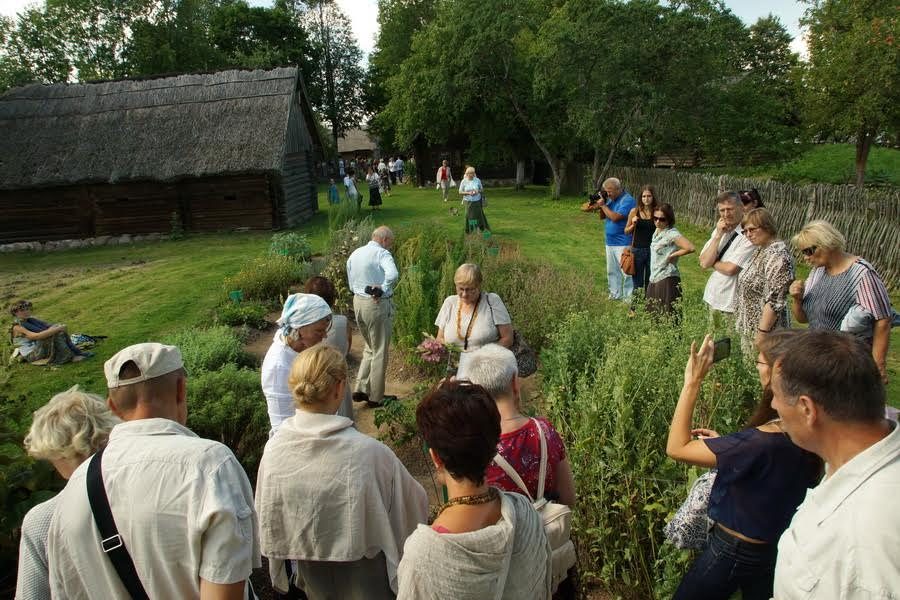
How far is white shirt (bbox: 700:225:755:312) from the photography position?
15.5 feet

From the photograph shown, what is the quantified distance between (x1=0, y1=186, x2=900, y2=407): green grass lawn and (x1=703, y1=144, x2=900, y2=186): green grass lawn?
9799mm

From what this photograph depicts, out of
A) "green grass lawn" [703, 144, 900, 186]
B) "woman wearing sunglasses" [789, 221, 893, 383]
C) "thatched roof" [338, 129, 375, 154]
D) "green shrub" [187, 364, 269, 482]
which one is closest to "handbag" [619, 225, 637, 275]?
"woman wearing sunglasses" [789, 221, 893, 383]

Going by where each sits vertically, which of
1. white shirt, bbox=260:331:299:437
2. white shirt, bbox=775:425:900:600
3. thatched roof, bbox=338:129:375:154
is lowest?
white shirt, bbox=260:331:299:437

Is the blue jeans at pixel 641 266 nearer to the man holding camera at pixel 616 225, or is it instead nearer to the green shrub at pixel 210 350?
the man holding camera at pixel 616 225

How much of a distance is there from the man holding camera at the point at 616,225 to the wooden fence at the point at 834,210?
14.1 ft

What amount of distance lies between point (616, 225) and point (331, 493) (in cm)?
610

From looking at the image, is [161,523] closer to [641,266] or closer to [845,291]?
[845,291]

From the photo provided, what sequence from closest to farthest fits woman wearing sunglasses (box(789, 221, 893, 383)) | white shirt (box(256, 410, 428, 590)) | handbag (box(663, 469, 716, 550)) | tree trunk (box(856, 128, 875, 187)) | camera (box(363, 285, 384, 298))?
1. white shirt (box(256, 410, 428, 590))
2. handbag (box(663, 469, 716, 550))
3. woman wearing sunglasses (box(789, 221, 893, 383))
4. camera (box(363, 285, 384, 298))
5. tree trunk (box(856, 128, 875, 187))

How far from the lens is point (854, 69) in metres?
16.3

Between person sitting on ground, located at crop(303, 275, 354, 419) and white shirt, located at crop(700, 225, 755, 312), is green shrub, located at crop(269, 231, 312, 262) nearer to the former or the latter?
person sitting on ground, located at crop(303, 275, 354, 419)

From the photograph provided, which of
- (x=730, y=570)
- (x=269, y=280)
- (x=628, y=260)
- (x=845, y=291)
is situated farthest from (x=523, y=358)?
(x=269, y=280)

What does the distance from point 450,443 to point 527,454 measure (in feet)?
1.96

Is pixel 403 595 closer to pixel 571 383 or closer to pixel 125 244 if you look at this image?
pixel 571 383

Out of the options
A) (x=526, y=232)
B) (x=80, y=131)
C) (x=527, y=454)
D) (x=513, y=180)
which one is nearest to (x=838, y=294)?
(x=527, y=454)
